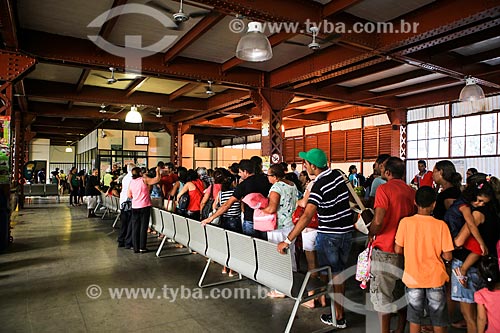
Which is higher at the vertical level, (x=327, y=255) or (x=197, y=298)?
(x=327, y=255)

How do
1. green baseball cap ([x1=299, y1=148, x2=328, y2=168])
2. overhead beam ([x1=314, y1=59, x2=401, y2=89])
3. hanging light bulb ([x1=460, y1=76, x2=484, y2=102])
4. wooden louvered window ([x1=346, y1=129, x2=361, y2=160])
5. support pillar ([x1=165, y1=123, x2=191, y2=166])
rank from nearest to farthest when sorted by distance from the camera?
→ green baseball cap ([x1=299, y1=148, x2=328, y2=168]) → hanging light bulb ([x1=460, y1=76, x2=484, y2=102]) → overhead beam ([x1=314, y1=59, x2=401, y2=89]) → wooden louvered window ([x1=346, y1=129, x2=361, y2=160]) → support pillar ([x1=165, y1=123, x2=191, y2=166])

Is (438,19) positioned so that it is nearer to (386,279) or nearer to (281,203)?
(281,203)

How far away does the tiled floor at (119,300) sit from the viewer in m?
3.46

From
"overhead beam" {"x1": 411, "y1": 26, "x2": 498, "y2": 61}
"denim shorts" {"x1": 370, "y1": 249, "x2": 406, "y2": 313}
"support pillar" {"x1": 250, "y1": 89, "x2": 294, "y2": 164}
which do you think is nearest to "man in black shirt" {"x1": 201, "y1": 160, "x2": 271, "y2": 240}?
"denim shorts" {"x1": 370, "y1": 249, "x2": 406, "y2": 313}

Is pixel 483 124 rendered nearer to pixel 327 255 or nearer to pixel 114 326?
pixel 327 255

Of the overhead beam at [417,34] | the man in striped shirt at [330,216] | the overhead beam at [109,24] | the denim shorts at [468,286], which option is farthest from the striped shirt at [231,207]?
the overhead beam at [417,34]

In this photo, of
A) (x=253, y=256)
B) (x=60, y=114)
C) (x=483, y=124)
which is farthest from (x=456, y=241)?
(x=60, y=114)

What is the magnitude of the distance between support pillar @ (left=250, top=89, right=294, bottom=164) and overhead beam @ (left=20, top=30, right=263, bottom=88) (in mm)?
387

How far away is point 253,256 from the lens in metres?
3.79

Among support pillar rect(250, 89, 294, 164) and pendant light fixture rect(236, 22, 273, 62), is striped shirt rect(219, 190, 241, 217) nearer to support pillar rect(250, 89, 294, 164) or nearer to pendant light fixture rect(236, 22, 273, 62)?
pendant light fixture rect(236, 22, 273, 62)

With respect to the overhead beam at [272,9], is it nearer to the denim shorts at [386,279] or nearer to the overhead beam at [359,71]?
the overhead beam at [359,71]

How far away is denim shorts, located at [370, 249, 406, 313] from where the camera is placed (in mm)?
2965

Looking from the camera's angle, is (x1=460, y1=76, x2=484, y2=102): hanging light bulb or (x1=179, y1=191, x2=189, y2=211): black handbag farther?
(x1=460, y1=76, x2=484, y2=102): hanging light bulb

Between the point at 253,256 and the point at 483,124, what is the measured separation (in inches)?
393
